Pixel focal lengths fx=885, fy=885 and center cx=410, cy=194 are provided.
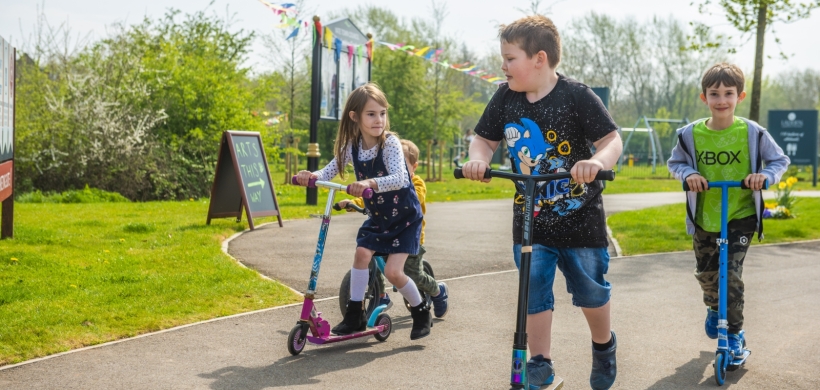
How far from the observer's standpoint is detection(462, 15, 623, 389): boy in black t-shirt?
3.88 metres

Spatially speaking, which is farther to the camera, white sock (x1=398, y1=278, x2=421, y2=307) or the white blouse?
white sock (x1=398, y1=278, x2=421, y2=307)

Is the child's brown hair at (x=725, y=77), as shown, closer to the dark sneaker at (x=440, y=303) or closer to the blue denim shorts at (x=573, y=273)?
the blue denim shorts at (x=573, y=273)

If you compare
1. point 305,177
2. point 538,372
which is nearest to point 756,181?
point 538,372

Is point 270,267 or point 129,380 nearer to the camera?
point 129,380

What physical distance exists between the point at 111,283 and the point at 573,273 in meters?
4.48

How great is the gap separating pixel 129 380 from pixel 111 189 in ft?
44.1

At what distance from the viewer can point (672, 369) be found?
16.8 ft

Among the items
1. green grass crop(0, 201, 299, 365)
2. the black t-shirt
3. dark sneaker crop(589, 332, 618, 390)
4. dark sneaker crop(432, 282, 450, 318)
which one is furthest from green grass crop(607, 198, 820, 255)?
the black t-shirt

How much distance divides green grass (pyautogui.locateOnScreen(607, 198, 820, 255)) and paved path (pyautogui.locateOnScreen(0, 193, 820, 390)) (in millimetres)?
2116

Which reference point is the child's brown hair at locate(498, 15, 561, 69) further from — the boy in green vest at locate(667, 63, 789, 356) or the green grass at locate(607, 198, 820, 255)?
the green grass at locate(607, 198, 820, 255)

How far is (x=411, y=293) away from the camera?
578 cm

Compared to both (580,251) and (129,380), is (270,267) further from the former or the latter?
(580,251)

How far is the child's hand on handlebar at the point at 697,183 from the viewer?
5.05 metres

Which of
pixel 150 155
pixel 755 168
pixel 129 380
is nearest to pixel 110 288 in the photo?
pixel 129 380
